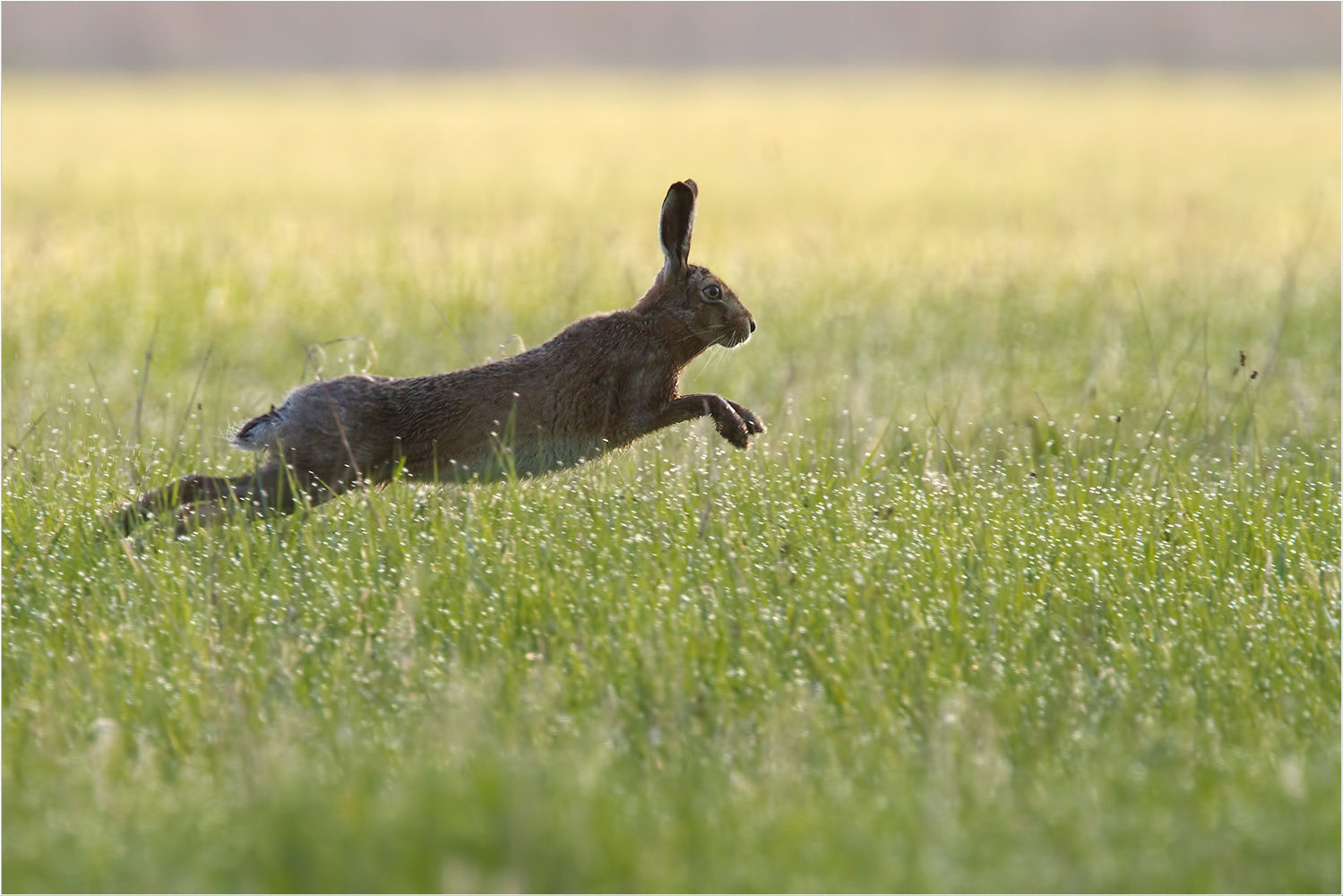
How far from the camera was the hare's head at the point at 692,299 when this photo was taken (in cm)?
552

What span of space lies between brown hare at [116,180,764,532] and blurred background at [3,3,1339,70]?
52.9 metres

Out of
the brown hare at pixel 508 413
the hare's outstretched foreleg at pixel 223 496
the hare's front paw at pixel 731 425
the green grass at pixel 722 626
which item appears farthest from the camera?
the hare's front paw at pixel 731 425

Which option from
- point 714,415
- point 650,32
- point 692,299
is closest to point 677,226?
point 692,299

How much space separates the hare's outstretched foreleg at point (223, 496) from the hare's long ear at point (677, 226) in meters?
1.40

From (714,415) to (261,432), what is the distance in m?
1.49

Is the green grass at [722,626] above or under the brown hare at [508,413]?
under

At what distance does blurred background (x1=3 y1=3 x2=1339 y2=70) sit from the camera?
60.7m

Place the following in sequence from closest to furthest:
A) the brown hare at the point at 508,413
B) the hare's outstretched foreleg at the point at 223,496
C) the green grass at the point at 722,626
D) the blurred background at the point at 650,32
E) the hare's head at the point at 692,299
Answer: the green grass at the point at 722,626
the hare's outstretched foreleg at the point at 223,496
the brown hare at the point at 508,413
the hare's head at the point at 692,299
the blurred background at the point at 650,32

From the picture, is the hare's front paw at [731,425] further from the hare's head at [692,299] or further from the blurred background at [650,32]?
the blurred background at [650,32]

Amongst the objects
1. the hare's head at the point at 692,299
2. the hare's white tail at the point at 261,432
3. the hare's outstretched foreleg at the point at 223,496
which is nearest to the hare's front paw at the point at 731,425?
Result: the hare's head at the point at 692,299

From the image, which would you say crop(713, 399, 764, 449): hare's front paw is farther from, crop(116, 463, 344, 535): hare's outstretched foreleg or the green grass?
crop(116, 463, 344, 535): hare's outstretched foreleg

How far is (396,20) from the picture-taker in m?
68.9

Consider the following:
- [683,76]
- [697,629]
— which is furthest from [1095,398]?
[683,76]

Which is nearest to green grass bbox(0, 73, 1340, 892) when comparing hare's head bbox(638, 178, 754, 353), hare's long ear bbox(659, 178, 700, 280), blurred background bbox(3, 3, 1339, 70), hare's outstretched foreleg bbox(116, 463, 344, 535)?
hare's outstretched foreleg bbox(116, 463, 344, 535)
